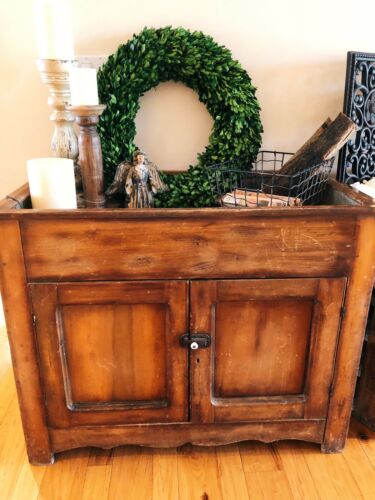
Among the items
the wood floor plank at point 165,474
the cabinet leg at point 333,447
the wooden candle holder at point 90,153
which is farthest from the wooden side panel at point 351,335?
the wooden candle holder at point 90,153

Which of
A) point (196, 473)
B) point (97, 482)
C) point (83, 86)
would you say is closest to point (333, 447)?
point (196, 473)

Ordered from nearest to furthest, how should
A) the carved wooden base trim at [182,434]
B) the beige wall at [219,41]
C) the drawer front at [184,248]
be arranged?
the drawer front at [184,248] < the carved wooden base trim at [182,434] < the beige wall at [219,41]

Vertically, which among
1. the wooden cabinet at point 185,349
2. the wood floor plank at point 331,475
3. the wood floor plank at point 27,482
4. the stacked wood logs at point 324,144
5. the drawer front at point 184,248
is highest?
the stacked wood logs at point 324,144

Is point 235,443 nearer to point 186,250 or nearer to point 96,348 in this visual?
point 96,348

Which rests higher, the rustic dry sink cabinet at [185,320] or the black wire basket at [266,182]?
the black wire basket at [266,182]

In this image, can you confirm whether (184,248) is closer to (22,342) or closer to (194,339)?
(194,339)

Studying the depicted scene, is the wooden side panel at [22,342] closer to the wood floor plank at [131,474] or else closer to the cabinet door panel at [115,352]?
the cabinet door panel at [115,352]

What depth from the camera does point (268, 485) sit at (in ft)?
4.26

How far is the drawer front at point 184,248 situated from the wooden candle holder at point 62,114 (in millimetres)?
339

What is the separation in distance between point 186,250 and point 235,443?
70cm

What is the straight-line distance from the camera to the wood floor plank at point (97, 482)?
1262 millimetres

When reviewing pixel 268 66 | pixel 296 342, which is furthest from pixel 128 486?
pixel 268 66

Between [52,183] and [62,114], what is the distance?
0.96 feet

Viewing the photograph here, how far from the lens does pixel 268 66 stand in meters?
1.50
